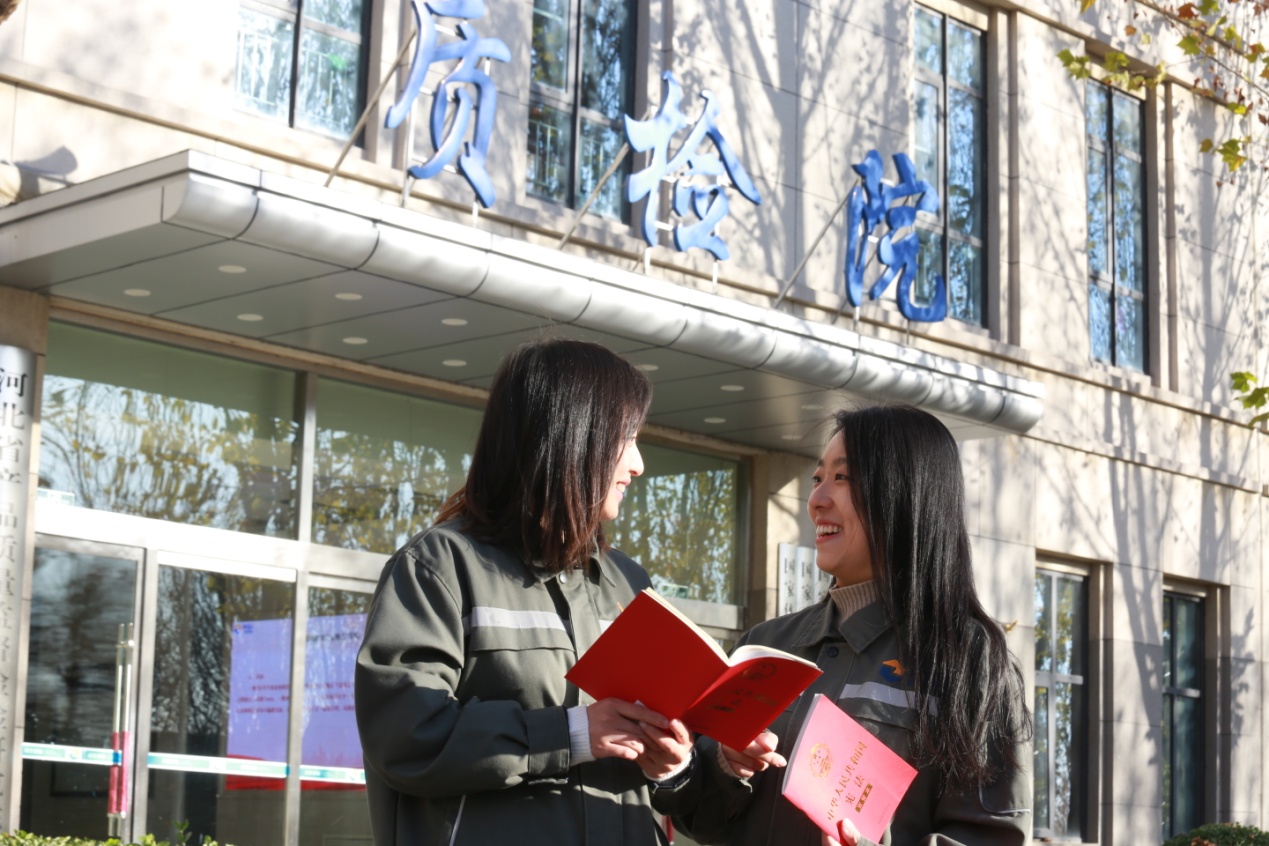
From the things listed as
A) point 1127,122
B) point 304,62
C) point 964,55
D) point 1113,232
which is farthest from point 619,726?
point 1127,122

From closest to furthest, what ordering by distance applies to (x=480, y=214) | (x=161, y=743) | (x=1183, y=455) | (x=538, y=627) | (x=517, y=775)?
(x=517, y=775) → (x=538, y=627) → (x=161, y=743) → (x=480, y=214) → (x=1183, y=455)

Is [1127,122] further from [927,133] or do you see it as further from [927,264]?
[927,264]

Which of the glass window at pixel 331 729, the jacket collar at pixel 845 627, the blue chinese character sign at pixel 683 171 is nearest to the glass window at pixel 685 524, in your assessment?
the blue chinese character sign at pixel 683 171

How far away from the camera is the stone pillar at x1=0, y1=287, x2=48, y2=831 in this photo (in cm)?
881

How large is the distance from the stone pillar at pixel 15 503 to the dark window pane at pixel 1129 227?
1120 cm

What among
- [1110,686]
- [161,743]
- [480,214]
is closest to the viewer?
[161,743]

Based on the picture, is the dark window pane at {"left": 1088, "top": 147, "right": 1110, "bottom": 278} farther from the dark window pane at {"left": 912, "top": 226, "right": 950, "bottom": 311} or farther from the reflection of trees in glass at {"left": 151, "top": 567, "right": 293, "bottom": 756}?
the reflection of trees in glass at {"left": 151, "top": 567, "right": 293, "bottom": 756}

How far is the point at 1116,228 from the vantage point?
17047 mm

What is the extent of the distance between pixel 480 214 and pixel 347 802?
3849 millimetres

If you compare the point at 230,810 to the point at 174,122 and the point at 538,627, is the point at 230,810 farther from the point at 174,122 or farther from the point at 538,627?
the point at 538,627

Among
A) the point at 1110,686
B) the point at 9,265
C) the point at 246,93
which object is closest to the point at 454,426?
the point at 246,93

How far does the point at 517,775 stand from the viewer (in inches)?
127

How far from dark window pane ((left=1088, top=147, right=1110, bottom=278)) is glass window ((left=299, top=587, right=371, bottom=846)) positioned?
29.9 ft

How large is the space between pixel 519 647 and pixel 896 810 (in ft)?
2.97
